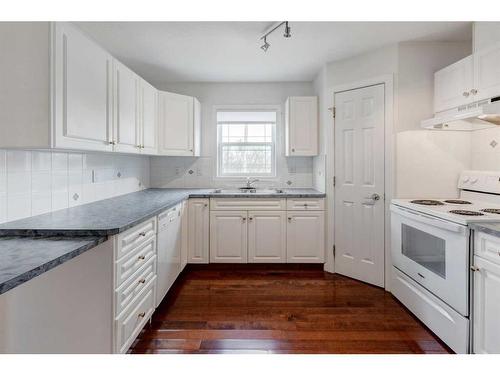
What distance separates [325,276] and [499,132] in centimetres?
201

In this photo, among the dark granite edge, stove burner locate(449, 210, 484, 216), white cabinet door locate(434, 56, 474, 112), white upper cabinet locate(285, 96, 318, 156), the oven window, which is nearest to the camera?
the dark granite edge

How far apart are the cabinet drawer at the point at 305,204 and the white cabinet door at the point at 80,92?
196 centimetres

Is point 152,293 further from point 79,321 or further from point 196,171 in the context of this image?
point 196,171

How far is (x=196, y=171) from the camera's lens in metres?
3.90

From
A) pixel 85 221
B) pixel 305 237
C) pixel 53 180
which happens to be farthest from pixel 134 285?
pixel 305 237

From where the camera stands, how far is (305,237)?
3.21 metres

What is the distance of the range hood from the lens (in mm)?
1715

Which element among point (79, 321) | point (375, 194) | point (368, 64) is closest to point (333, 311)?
point (375, 194)

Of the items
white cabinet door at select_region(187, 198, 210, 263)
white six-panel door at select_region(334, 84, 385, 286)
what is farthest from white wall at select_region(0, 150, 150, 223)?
white six-panel door at select_region(334, 84, 385, 286)

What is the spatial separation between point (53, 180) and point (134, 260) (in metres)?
0.93

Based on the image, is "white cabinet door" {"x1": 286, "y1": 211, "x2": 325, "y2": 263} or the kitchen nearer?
the kitchen

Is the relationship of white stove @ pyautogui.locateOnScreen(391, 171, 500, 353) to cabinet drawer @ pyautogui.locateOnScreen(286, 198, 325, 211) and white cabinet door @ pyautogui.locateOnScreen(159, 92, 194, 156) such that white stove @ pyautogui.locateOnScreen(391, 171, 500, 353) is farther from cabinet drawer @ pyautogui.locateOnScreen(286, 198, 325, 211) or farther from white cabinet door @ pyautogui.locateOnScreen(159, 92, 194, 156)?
white cabinet door @ pyautogui.locateOnScreen(159, 92, 194, 156)

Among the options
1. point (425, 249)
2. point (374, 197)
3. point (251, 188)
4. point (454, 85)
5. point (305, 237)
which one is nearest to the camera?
point (425, 249)

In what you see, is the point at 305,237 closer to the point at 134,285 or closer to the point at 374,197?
the point at 374,197
